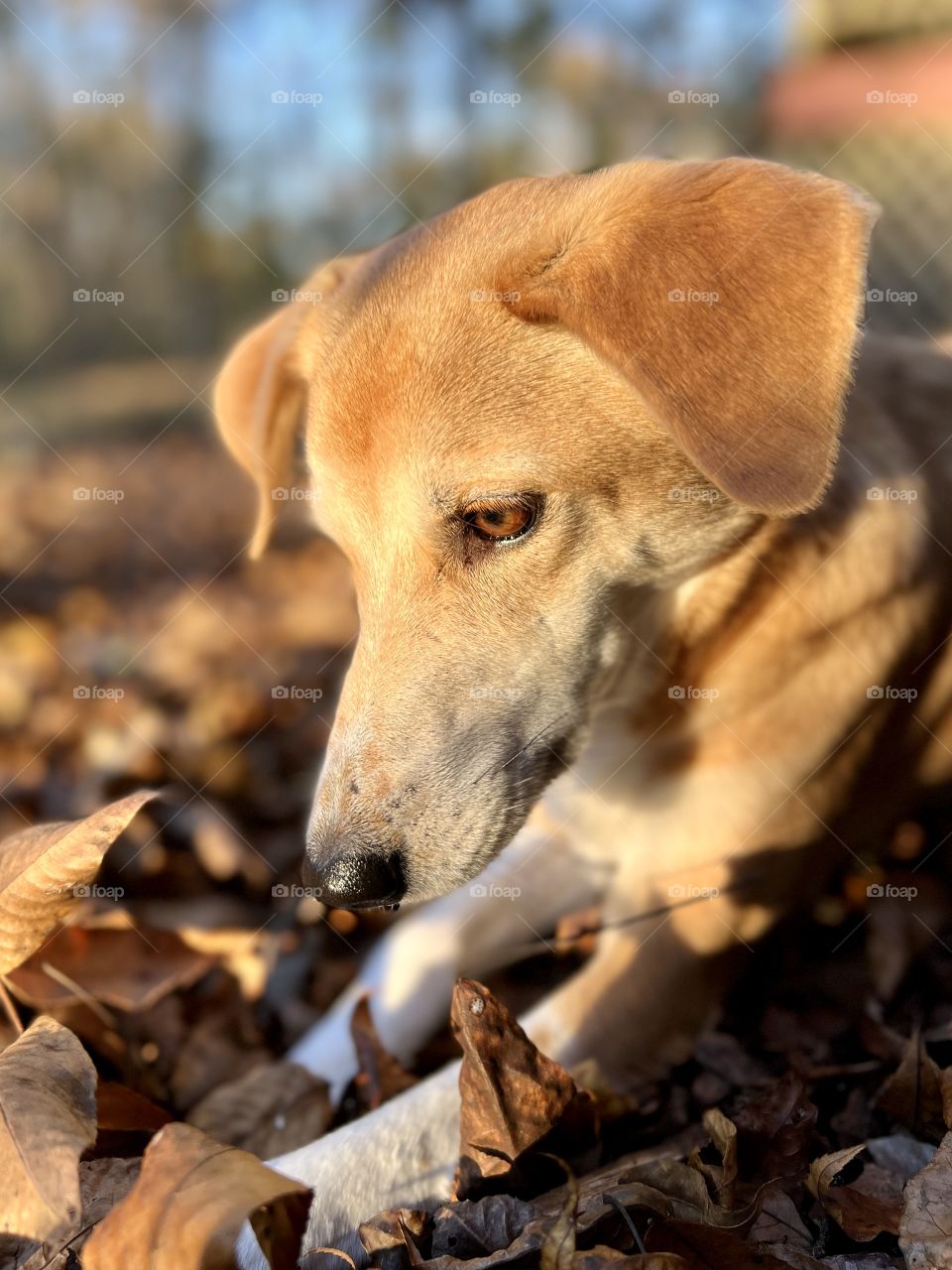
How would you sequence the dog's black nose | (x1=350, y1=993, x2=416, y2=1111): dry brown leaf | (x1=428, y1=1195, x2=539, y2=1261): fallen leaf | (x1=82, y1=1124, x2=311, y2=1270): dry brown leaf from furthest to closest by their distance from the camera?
(x1=350, y1=993, x2=416, y2=1111): dry brown leaf, the dog's black nose, (x1=428, y1=1195, x2=539, y2=1261): fallen leaf, (x1=82, y1=1124, x2=311, y2=1270): dry brown leaf

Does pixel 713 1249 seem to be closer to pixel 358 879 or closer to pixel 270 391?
pixel 358 879

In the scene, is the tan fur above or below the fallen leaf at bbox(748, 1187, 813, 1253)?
above

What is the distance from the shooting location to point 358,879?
6.32 ft

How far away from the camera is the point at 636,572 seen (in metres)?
2.24

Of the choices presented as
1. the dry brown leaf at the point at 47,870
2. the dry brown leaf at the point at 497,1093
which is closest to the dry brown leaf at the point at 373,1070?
the dry brown leaf at the point at 497,1093

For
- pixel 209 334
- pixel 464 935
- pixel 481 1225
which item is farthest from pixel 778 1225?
pixel 209 334

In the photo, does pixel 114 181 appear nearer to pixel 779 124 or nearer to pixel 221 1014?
pixel 779 124

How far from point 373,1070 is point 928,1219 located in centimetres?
124

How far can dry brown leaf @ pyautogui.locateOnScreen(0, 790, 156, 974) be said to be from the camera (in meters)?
1.78

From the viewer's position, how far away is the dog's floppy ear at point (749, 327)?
186cm

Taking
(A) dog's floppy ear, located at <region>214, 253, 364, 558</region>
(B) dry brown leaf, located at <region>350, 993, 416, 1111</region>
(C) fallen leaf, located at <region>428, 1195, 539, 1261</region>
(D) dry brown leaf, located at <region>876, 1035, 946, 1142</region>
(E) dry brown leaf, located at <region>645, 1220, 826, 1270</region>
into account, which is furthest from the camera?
(A) dog's floppy ear, located at <region>214, 253, 364, 558</region>

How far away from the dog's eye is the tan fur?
0.09ft

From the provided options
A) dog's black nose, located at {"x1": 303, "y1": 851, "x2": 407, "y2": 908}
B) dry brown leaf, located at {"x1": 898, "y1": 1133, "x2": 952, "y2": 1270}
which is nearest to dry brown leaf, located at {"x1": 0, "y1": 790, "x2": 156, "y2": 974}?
dog's black nose, located at {"x1": 303, "y1": 851, "x2": 407, "y2": 908}

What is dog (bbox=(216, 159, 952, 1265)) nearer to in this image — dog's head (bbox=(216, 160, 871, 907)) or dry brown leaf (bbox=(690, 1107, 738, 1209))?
dog's head (bbox=(216, 160, 871, 907))
